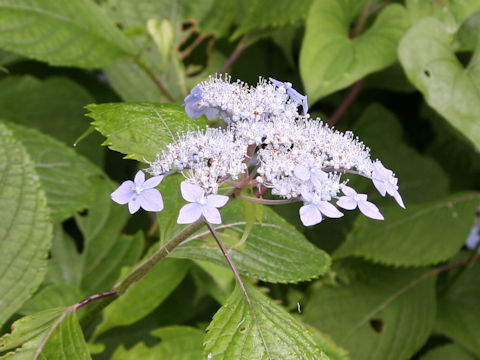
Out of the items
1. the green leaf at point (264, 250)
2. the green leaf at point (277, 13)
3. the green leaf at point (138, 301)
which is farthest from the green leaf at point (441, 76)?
the green leaf at point (138, 301)

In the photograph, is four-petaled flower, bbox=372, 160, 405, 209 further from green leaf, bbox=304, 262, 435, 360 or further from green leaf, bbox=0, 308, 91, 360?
green leaf, bbox=304, 262, 435, 360

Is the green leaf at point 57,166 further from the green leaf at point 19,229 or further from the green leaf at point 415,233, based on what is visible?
the green leaf at point 415,233

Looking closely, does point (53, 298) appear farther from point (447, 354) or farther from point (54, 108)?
point (447, 354)

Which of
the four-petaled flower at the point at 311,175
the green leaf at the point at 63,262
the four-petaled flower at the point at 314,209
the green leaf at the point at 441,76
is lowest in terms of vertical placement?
the green leaf at the point at 63,262

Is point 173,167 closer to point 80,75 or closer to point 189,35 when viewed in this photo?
point 189,35

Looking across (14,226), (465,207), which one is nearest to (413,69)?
(465,207)

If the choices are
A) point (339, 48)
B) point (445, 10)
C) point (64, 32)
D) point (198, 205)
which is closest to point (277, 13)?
point (339, 48)
